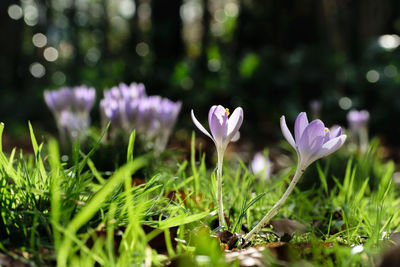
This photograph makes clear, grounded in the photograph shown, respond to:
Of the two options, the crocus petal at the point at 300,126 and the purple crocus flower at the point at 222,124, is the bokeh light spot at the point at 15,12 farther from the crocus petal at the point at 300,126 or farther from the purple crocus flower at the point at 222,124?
the crocus petal at the point at 300,126

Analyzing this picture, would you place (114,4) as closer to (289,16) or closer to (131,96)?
(289,16)

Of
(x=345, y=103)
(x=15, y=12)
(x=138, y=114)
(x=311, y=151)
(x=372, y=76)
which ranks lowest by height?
(x=345, y=103)

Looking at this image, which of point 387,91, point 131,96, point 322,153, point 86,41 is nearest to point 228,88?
point 387,91

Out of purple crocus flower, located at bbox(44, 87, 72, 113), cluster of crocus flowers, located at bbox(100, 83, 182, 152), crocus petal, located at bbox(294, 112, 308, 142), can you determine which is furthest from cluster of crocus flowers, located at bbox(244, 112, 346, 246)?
purple crocus flower, located at bbox(44, 87, 72, 113)

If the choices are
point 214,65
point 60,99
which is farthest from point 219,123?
point 214,65

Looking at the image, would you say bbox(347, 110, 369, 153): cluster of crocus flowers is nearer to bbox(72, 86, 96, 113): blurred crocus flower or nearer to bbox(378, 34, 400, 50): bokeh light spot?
bbox(72, 86, 96, 113): blurred crocus flower

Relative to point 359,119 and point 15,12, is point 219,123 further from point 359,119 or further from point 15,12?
point 15,12

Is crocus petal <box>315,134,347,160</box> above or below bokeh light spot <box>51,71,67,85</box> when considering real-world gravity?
above
